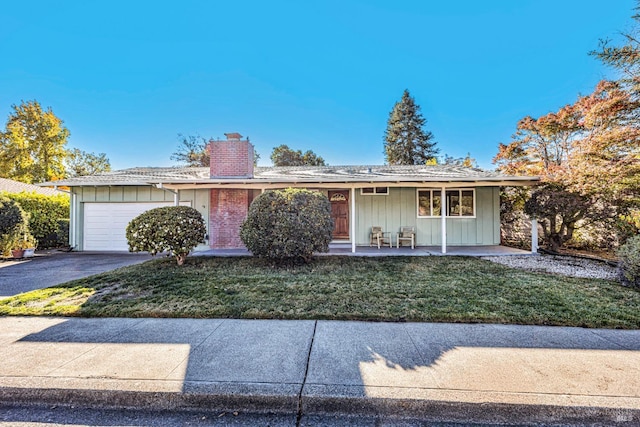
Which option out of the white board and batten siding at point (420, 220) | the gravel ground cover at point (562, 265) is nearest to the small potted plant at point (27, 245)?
the white board and batten siding at point (420, 220)

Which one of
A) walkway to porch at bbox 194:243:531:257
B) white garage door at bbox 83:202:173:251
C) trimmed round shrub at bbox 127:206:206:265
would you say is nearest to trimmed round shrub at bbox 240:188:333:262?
trimmed round shrub at bbox 127:206:206:265

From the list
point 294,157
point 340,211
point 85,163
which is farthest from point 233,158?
point 85,163

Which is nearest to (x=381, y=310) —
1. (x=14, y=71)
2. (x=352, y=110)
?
(x=352, y=110)

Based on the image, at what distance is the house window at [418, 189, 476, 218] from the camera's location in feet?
34.7

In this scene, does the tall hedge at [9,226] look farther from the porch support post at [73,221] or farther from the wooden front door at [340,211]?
the wooden front door at [340,211]

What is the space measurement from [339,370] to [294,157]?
1245 inches

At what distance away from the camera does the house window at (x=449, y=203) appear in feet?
34.7

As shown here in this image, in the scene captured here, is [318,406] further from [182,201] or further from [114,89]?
[114,89]

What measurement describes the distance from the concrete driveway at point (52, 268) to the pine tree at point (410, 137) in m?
26.0

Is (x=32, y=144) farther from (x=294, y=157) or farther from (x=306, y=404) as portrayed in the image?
(x=306, y=404)

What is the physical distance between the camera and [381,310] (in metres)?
4.14

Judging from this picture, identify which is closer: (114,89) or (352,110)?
(114,89)

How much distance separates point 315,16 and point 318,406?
12.1 m

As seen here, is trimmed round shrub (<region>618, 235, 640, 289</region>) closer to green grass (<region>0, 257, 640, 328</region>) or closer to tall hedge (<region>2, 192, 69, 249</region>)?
green grass (<region>0, 257, 640, 328</region>)
